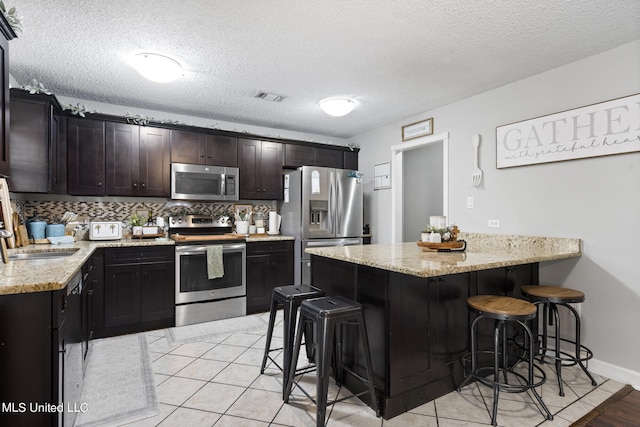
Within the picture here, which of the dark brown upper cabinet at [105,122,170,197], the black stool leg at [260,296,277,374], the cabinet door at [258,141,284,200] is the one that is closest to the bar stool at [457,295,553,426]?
the black stool leg at [260,296,277,374]

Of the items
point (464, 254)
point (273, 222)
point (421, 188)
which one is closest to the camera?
point (464, 254)

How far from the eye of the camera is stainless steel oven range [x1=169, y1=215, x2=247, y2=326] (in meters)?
3.51

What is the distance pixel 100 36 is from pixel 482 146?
347cm

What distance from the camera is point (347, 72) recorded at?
2914 millimetres

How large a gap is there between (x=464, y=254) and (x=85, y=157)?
380 centimetres

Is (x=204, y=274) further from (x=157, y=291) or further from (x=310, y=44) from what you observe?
(x=310, y=44)

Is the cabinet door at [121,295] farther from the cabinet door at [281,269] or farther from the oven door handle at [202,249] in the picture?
the cabinet door at [281,269]

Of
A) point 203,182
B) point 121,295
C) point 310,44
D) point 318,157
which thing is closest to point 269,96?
point 310,44

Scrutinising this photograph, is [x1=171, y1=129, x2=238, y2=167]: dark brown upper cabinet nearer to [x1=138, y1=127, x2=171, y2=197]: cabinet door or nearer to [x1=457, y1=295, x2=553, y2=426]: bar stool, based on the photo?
[x1=138, y1=127, x2=171, y2=197]: cabinet door

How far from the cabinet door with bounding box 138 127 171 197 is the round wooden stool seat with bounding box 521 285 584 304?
3.72m

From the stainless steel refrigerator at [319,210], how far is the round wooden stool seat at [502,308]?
235 centimetres

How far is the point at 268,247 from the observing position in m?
4.04

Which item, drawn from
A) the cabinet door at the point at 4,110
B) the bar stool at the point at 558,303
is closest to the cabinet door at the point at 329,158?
the bar stool at the point at 558,303

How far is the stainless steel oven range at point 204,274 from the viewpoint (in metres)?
3.51
